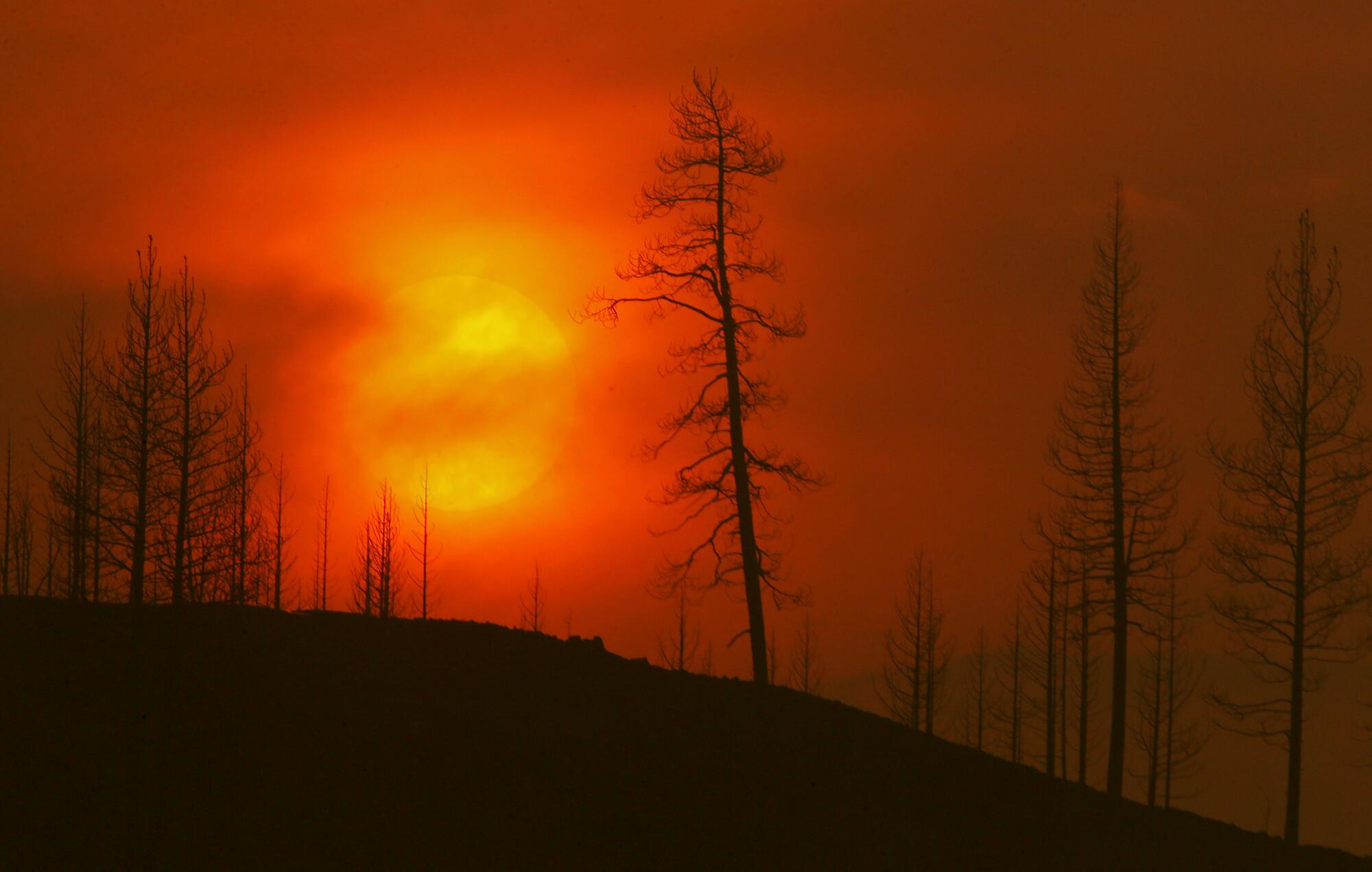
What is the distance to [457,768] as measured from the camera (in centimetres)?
1966

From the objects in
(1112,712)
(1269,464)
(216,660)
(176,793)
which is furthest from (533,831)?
(1269,464)

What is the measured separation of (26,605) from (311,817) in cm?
874

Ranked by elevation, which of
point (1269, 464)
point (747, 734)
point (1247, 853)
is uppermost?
point (1269, 464)

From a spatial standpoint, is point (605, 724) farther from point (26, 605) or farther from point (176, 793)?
point (26, 605)

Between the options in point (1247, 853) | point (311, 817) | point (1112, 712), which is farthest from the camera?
point (1112, 712)

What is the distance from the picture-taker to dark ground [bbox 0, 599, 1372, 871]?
17.6 meters

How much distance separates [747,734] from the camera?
900 inches

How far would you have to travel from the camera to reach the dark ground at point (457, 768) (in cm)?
1764

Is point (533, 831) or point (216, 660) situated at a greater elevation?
point (216, 660)

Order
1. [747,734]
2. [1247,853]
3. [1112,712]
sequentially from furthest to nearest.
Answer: [1112,712], [1247,853], [747,734]

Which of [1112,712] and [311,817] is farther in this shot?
[1112,712]

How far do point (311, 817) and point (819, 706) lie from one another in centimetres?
1151

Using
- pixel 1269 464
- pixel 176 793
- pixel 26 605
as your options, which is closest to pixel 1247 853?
pixel 1269 464

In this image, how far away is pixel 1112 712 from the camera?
27.6m
